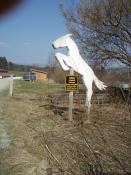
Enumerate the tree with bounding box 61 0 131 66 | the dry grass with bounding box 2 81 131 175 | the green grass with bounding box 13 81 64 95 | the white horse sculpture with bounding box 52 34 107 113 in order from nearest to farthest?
the dry grass with bounding box 2 81 131 175
the white horse sculpture with bounding box 52 34 107 113
the tree with bounding box 61 0 131 66
the green grass with bounding box 13 81 64 95

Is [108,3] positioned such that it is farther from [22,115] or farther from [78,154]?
[78,154]

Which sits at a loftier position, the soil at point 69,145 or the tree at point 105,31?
the tree at point 105,31

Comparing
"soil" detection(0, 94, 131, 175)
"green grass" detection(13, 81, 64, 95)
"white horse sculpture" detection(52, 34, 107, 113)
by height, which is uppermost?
"white horse sculpture" detection(52, 34, 107, 113)

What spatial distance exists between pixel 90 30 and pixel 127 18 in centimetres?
177

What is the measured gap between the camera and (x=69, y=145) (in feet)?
23.2

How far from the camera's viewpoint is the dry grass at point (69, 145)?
18.5ft

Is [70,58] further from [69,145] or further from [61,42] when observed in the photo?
[69,145]

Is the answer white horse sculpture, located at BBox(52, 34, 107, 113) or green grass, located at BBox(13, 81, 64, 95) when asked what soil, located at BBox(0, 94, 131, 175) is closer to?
white horse sculpture, located at BBox(52, 34, 107, 113)

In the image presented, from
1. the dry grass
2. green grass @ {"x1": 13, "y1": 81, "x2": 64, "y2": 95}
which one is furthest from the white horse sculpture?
green grass @ {"x1": 13, "y1": 81, "x2": 64, "y2": 95}

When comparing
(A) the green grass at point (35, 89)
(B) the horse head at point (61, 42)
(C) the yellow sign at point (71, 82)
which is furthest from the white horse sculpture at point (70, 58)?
(A) the green grass at point (35, 89)

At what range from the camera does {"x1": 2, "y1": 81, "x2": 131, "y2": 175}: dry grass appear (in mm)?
5625

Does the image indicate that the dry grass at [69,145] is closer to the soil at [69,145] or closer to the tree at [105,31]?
the soil at [69,145]

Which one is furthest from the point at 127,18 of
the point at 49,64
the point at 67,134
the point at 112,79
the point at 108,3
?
the point at 49,64

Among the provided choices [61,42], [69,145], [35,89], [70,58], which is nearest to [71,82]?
[70,58]
